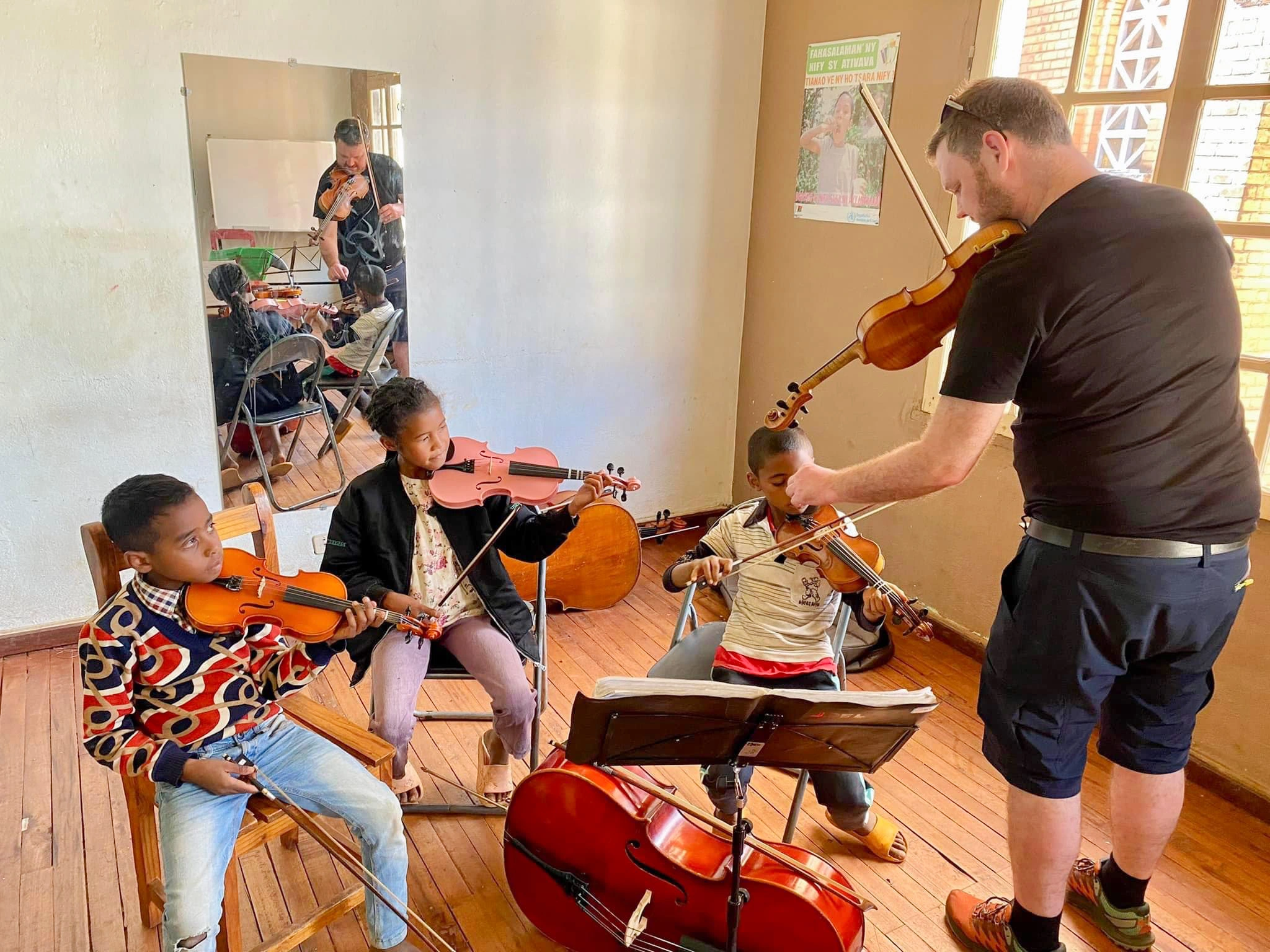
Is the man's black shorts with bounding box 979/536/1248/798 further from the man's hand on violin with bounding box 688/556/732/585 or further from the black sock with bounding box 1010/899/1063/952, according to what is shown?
the man's hand on violin with bounding box 688/556/732/585

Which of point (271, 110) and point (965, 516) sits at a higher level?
point (271, 110)

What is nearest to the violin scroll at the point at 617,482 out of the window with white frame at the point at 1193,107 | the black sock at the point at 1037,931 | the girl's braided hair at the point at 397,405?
the girl's braided hair at the point at 397,405

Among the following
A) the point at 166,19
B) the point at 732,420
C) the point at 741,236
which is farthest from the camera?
the point at 732,420

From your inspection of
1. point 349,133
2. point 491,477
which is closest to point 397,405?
point 491,477

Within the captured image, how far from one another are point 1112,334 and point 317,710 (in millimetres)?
1562

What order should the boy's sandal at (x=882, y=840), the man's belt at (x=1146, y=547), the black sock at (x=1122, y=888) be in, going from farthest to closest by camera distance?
1. the boy's sandal at (x=882, y=840)
2. the black sock at (x=1122, y=888)
3. the man's belt at (x=1146, y=547)

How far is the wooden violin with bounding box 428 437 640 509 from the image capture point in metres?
2.13

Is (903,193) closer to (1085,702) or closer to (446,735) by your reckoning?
(1085,702)

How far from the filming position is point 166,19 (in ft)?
8.39

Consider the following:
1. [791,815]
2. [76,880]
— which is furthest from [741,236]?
[76,880]

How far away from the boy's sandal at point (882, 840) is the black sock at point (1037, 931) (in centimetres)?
39

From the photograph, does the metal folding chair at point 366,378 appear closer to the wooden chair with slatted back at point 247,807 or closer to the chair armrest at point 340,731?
the wooden chair with slatted back at point 247,807

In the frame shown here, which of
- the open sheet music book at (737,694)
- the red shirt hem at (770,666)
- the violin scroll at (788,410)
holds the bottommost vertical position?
the red shirt hem at (770,666)

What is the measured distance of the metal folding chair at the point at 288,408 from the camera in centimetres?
292
